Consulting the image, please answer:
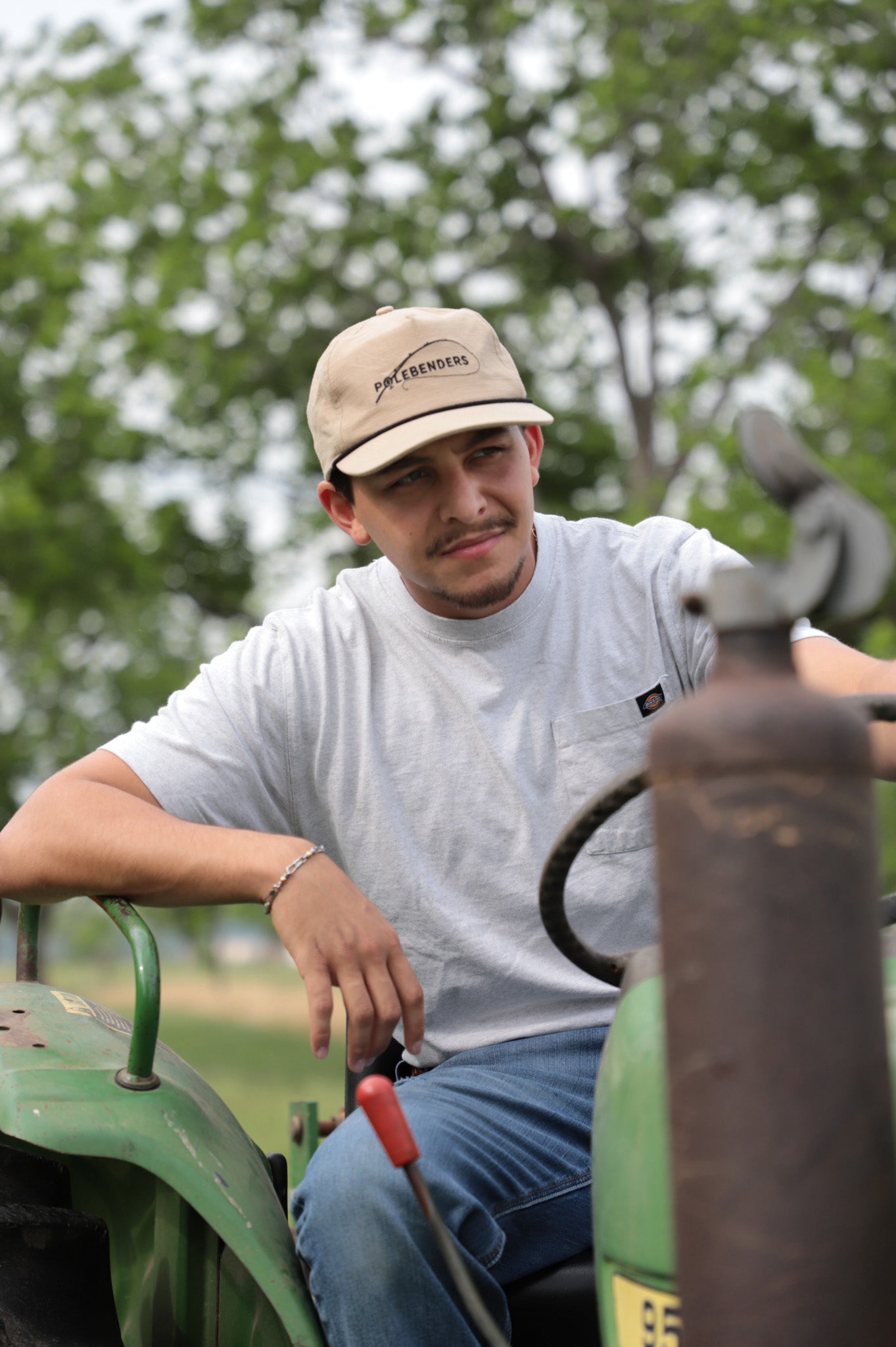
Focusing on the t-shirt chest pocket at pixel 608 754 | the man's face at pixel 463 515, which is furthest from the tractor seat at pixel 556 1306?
the man's face at pixel 463 515

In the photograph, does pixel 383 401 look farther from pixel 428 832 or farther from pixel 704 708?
pixel 704 708

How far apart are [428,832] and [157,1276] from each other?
0.60m

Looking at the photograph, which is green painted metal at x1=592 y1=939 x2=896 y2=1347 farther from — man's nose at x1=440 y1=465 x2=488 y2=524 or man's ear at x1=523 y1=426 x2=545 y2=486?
man's ear at x1=523 y1=426 x2=545 y2=486

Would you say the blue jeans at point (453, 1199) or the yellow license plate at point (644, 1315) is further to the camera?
the blue jeans at point (453, 1199)

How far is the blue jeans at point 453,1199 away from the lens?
4.37 feet

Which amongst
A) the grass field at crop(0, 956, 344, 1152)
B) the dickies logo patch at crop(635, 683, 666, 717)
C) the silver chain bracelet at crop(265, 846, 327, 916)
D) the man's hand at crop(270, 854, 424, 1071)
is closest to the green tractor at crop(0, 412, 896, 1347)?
the man's hand at crop(270, 854, 424, 1071)

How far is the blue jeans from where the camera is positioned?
1.33 m

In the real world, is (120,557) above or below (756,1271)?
above

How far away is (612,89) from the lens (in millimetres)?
11984

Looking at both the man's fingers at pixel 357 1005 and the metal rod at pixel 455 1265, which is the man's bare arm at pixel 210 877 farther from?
the metal rod at pixel 455 1265

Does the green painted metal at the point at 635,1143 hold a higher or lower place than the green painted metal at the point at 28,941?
lower

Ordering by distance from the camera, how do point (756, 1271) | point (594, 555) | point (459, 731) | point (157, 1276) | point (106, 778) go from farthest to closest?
point (594, 555) < point (459, 731) < point (106, 778) < point (157, 1276) < point (756, 1271)

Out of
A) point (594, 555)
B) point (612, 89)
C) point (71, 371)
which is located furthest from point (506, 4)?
point (594, 555)

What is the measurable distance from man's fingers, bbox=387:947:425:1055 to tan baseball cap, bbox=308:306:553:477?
712 millimetres
